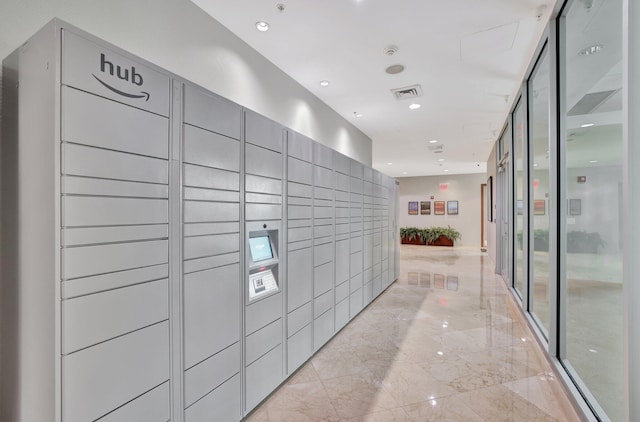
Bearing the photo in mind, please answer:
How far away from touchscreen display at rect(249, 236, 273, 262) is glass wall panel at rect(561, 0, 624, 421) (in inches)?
90.9

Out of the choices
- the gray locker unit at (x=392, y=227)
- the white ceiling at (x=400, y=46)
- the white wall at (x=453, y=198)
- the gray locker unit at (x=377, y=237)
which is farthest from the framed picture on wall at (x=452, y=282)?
the white wall at (x=453, y=198)

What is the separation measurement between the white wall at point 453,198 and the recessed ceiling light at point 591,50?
42.1 feet

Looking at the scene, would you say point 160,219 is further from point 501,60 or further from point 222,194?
point 501,60

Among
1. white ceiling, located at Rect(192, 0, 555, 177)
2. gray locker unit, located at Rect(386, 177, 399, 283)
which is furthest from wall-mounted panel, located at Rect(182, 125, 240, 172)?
gray locker unit, located at Rect(386, 177, 399, 283)

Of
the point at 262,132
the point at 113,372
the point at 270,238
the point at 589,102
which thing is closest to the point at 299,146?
the point at 262,132

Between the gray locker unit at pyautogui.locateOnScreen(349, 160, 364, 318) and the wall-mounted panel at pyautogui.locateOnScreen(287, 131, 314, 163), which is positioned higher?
the wall-mounted panel at pyautogui.locateOnScreen(287, 131, 314, 163)

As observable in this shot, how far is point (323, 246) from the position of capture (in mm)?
3361

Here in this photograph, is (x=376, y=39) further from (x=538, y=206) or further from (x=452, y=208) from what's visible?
(x=452, y=208)

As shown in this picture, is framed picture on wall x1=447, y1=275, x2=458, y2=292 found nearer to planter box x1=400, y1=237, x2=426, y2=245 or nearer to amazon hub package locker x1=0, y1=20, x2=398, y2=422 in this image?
amazon hub package locker x1=0, y1=20, x2=398, y2=422

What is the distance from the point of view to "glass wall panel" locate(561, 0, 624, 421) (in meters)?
2.03

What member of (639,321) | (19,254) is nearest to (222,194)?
(19,254)

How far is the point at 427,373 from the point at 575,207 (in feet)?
6.34

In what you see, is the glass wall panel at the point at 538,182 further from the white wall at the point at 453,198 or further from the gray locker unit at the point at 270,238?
the white wall at the point at 453,198

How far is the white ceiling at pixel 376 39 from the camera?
193cm
